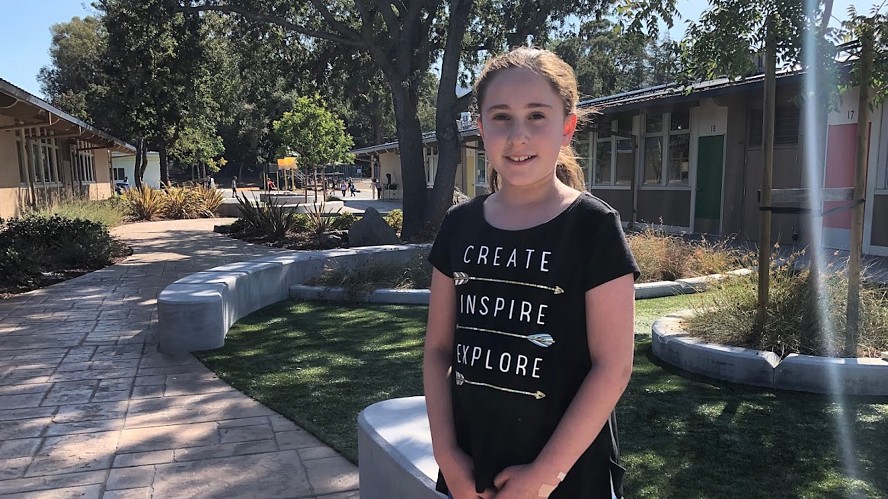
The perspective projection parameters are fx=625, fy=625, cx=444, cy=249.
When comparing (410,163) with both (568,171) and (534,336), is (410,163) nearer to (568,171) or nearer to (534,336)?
(568,171)

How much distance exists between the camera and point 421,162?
13156 millimetres

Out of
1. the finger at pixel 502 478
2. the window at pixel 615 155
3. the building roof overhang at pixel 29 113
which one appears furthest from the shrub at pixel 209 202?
the finger at pixel 502 478

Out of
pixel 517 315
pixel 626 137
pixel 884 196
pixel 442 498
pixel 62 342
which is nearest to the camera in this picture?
pixel 517 315

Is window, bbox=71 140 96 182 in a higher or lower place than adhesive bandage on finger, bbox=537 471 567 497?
higher

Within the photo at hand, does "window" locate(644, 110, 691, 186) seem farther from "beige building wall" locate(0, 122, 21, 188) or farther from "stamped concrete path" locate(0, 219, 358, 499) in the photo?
"beige building wall" locate(0, 122, 21, 188)

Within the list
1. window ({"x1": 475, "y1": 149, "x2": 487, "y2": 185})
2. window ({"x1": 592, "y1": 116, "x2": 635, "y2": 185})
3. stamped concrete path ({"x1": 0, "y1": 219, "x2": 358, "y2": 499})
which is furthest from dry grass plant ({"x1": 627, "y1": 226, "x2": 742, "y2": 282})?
window ({"x1": 475, "y1": 149, "x2": 487, "y2": 185})

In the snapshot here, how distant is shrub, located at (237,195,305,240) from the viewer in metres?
14.2

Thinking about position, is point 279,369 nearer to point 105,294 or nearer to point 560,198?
point 560,198

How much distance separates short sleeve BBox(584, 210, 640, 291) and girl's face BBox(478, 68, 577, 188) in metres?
0.21

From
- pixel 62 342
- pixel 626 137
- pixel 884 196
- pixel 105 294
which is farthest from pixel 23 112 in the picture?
pixel 884 196

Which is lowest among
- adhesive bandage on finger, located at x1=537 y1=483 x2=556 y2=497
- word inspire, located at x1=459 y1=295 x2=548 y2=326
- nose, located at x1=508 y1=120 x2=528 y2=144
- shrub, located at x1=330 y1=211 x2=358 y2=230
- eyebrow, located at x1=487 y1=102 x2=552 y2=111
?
shrub, located at x1=330 y1=211 x2=358 y2=230

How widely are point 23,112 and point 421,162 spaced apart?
29.6 feet

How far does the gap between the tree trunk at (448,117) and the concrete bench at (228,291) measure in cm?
333

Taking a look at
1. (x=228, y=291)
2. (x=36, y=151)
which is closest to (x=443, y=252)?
(x=228, y=291)
